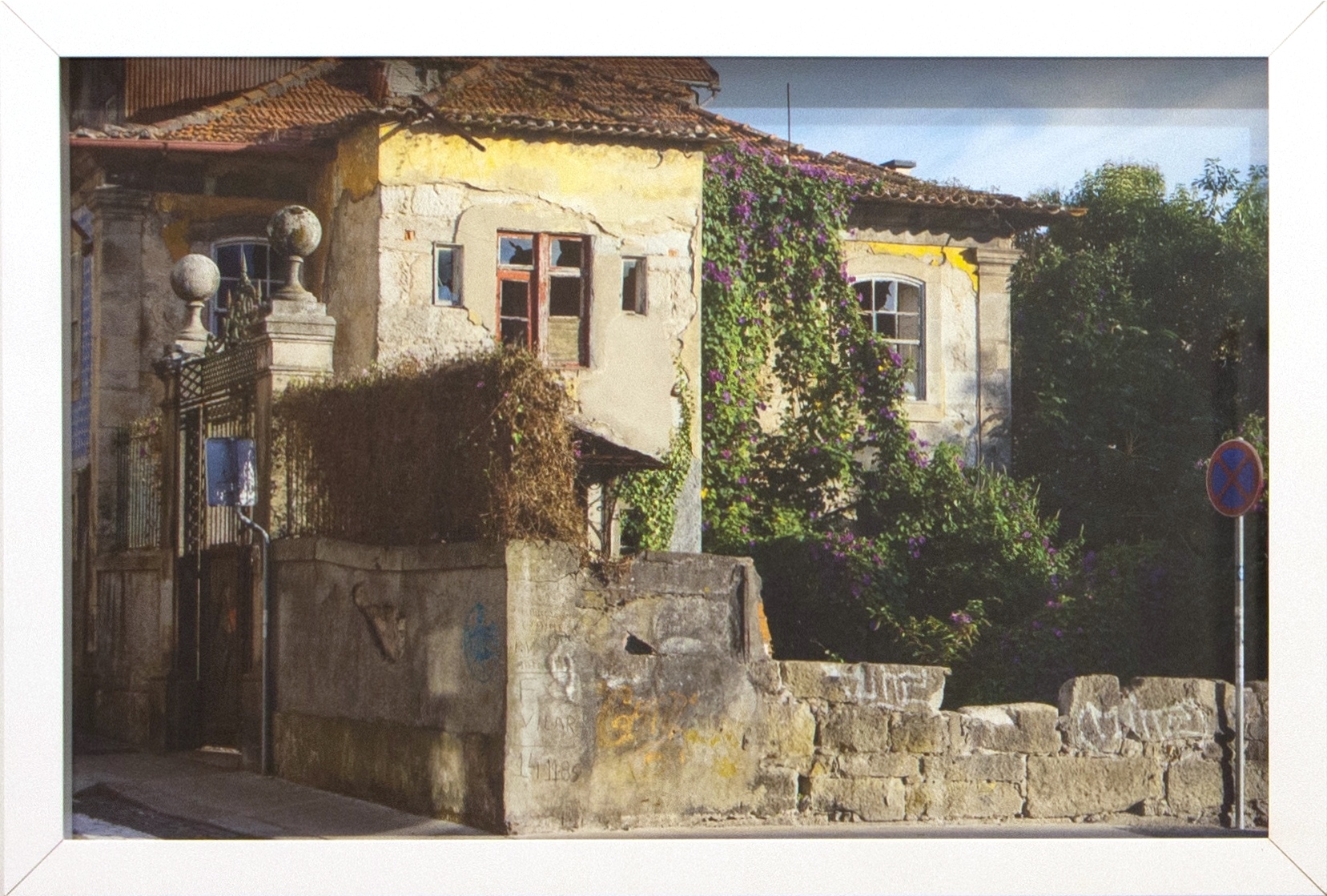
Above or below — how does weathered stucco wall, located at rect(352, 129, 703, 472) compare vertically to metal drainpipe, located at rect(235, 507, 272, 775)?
above

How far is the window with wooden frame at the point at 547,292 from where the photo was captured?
10.8 metres

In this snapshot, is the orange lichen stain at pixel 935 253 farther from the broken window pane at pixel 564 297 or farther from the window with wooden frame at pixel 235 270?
the window with wooden frame at pixel 235 270

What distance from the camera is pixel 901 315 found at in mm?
11320

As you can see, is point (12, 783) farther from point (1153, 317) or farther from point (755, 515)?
point (1153, 317)

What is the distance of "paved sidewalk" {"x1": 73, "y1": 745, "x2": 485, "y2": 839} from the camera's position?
9.98 m

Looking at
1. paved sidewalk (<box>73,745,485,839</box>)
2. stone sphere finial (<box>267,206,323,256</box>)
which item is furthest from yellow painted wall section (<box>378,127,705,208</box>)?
paved sidewalk (<box>73,745,485,839</box>)

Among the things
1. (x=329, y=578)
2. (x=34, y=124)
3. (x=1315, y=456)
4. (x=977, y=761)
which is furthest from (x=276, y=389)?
(x=1315, y=456)

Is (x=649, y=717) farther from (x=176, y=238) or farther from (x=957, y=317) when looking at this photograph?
(x=176, y=238)

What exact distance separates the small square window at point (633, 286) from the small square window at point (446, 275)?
88cm

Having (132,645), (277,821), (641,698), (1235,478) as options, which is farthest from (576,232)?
(1235,478)

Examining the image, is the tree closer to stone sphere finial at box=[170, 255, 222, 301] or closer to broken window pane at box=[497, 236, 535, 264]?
broken window pane at box=[497, 236, 535, 264]

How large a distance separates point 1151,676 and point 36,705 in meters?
5.64

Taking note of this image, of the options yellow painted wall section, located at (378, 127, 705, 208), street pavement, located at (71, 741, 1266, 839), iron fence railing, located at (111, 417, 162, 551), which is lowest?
street pavement, located at (71, 741, 1266, 839)

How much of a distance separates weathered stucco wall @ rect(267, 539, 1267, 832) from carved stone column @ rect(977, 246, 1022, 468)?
124cm
